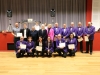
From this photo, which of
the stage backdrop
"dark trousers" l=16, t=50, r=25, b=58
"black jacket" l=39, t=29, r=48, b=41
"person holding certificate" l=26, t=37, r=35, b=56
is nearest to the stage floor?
"dark trousers" l=16, t=50, r=25, b=58

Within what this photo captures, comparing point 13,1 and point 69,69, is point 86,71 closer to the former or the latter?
point 69,69

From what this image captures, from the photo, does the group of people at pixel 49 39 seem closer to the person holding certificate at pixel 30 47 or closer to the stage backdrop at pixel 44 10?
the person holding certificate at pixel 30 47

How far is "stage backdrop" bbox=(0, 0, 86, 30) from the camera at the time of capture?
929 cm

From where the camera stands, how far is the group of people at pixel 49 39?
6.63 meters

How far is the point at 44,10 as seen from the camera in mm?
9406

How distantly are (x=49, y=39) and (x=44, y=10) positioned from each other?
3.20 m

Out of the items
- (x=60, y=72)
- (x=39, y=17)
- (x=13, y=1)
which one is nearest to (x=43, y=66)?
(x=60, y=72)

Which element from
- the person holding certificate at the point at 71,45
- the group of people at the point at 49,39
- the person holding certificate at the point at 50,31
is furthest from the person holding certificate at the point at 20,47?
the person holding certificate at the point at 71,45

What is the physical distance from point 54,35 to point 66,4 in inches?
108

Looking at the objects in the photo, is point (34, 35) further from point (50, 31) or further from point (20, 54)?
point (20, 54)

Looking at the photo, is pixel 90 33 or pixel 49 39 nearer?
pixel 49 39

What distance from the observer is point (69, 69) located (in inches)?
193

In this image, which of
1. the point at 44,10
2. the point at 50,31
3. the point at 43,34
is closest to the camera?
the point at 43,34

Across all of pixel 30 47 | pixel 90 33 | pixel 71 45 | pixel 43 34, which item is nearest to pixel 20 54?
pixel 30 47
